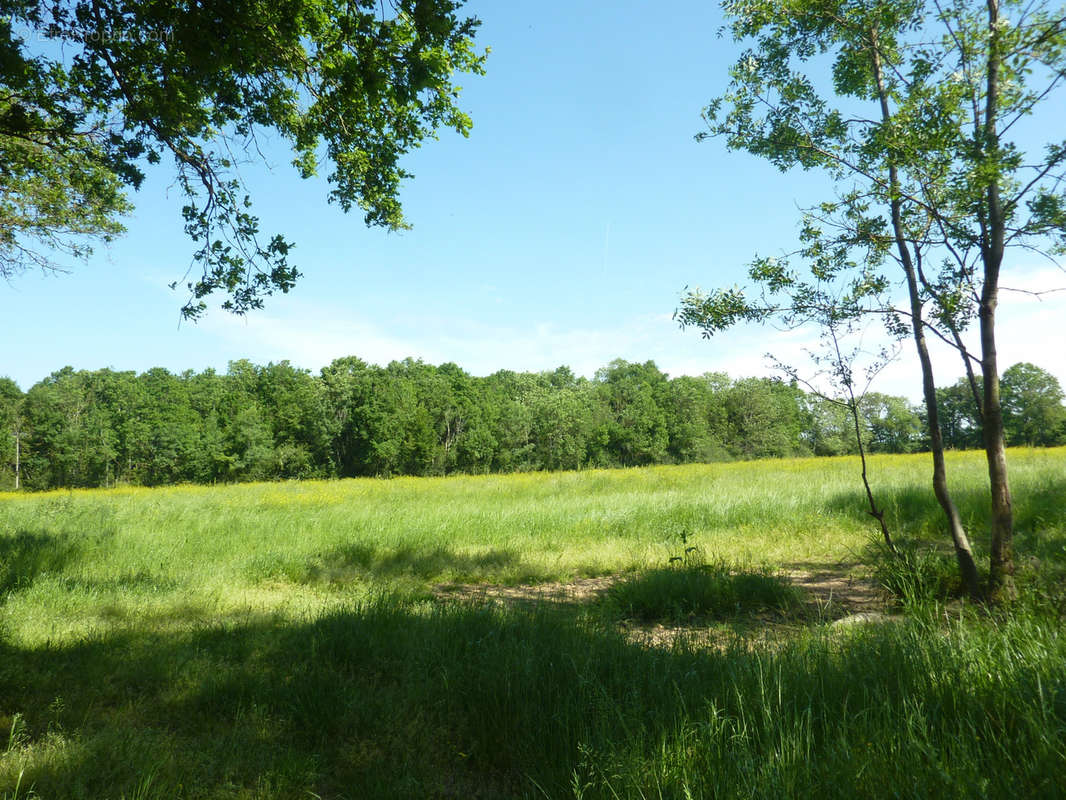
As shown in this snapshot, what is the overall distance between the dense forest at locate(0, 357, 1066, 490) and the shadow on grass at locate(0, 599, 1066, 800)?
5188cm

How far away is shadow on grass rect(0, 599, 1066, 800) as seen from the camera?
214 centimetres

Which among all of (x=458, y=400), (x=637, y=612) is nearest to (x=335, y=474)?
(x=458, y=400)

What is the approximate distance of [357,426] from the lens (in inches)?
2223

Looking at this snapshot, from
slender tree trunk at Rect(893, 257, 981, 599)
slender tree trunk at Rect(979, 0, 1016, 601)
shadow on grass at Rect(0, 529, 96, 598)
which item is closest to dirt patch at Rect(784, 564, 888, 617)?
slender tree trunk at Rect(893, 257, 981, 599)

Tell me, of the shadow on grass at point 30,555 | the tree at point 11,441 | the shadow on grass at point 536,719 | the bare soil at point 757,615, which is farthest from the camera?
the tree at point 11,441

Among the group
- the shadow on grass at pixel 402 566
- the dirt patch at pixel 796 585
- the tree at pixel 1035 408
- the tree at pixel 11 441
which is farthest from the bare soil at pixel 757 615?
the tree at pixel 11 441

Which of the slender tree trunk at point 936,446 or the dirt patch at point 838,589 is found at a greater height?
the slender tree trunk at point 936,446

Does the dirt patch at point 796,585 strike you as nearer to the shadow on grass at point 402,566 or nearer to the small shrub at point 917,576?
the small shrub at point 917,576

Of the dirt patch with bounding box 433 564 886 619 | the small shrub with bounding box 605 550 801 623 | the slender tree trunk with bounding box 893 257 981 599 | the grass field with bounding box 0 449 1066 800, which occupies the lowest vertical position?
the dirt patch with bounding box 433 564 886 619

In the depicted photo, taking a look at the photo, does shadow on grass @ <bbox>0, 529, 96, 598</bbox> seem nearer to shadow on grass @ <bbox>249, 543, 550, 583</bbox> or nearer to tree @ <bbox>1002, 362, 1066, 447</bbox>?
shadow on grass @ <bbox>249, 543, 550, 583</bbox>

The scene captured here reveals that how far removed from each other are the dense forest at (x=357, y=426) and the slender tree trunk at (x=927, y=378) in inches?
1932

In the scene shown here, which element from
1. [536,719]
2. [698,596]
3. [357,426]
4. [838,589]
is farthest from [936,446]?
[357,426]

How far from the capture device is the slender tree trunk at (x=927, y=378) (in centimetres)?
549

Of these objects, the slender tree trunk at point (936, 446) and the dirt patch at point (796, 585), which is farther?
the dirt patch at point (796, 585)
